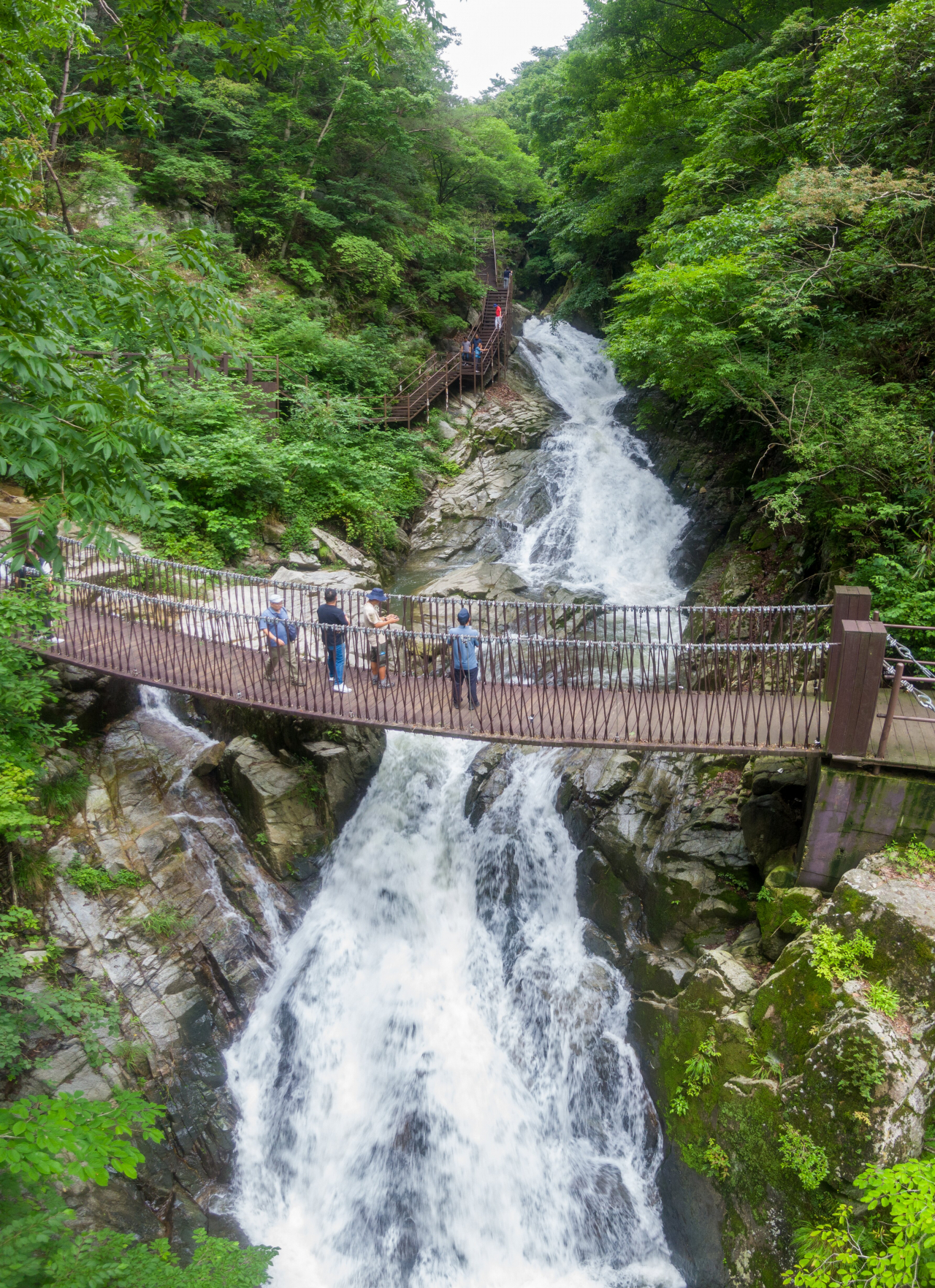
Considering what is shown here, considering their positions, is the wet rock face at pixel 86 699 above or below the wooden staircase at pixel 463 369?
below

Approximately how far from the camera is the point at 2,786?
7.31 metres

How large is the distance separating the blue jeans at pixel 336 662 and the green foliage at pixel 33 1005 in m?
4.20

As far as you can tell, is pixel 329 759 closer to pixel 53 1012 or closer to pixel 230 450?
pixel 53 1012

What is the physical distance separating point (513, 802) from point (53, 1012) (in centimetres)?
606

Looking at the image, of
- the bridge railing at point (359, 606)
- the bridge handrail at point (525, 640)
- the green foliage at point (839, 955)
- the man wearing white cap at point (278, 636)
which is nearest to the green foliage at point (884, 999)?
the green foliage at point (839, 955)

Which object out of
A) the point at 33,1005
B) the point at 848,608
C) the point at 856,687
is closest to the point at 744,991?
the point at 856,687

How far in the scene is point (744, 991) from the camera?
683cm

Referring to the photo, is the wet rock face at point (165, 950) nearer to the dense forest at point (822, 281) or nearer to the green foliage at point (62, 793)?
the green foliage at point (62, 793)

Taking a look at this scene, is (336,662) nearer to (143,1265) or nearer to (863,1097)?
(143,1265)

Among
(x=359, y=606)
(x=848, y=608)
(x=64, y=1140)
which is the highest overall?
(x=848, y=608)

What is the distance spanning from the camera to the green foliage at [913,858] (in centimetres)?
631

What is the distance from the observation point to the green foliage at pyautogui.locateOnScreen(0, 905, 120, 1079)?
22.4 feet

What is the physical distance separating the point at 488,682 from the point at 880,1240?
21.1 ft

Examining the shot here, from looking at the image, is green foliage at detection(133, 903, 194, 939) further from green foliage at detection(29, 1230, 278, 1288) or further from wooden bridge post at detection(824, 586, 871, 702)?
wooden bridge post at detection(824, 586, 871, 702)
